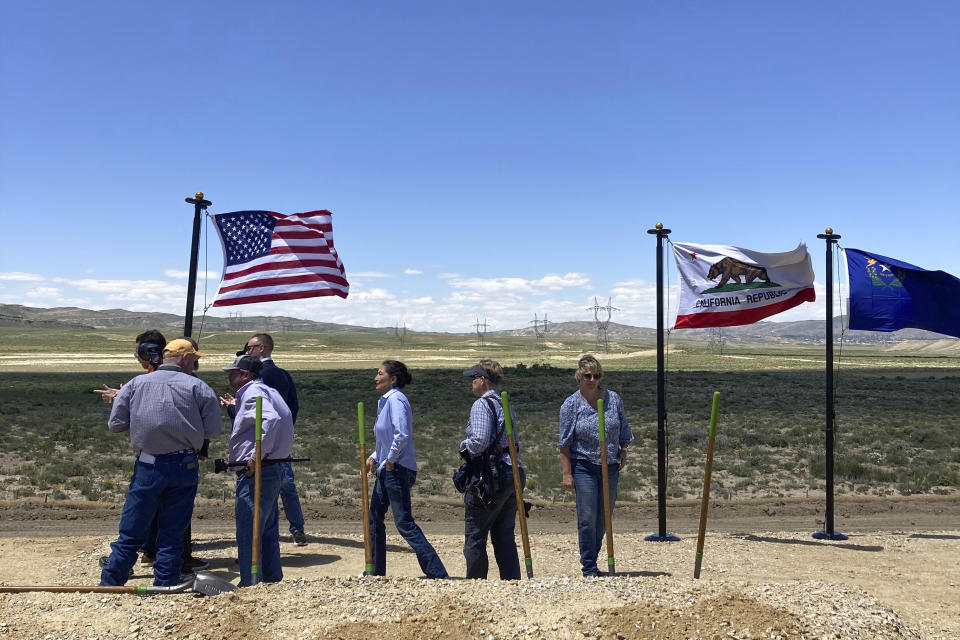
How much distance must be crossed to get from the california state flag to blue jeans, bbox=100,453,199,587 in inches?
237

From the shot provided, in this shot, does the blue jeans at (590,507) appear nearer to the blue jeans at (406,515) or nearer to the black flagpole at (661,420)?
the blue jeans at (406,515)

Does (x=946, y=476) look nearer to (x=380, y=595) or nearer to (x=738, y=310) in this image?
(x=738, y=310)

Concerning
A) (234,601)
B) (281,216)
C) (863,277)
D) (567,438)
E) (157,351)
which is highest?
(281,216)

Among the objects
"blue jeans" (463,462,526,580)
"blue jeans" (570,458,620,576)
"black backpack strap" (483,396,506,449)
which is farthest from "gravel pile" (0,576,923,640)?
"blue jeans" (570,458,620,576)

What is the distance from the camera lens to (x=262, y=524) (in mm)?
6008

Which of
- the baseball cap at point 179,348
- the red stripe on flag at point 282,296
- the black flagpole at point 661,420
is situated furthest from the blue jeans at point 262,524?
the black flagpole at point 661,420

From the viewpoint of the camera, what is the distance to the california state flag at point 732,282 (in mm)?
9391

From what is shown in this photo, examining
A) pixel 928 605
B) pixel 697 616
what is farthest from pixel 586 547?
pixel 928 605

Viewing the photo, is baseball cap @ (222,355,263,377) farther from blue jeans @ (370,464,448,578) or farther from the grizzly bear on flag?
the grizzly bear on flag

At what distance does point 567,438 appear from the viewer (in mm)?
6715

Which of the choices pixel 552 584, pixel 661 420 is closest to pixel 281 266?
pixel 661 420

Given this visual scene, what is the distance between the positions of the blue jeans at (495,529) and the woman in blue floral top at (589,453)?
2.02 feet

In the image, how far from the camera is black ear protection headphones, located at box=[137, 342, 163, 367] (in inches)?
261

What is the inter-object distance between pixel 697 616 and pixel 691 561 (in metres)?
3.67
